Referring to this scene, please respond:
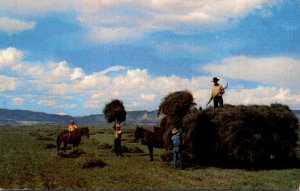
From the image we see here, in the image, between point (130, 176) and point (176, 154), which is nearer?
point (130, 176)

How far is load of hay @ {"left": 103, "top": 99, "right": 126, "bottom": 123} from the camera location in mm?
50250

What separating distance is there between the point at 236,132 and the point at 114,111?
29.1m

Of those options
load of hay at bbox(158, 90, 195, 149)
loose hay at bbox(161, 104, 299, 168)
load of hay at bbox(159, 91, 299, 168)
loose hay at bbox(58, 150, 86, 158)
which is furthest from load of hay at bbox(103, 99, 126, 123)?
loose hay at bbox(161, 104, 299, 168)

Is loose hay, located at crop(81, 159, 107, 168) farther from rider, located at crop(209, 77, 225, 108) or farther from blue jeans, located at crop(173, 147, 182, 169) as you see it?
rider, located at crop(209, 77, 225, 108)

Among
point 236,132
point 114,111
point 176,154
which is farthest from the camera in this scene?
point 114,111

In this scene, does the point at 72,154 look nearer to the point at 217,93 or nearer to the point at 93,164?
the point at 93,164

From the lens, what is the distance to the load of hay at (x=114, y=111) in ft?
165

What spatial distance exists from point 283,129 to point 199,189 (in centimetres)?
879

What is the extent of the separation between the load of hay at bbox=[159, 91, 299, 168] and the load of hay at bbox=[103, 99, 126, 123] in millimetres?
25634

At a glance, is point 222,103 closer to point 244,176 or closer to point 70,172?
point 244,176

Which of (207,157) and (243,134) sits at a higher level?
(243,134)

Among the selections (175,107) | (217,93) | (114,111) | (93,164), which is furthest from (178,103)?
(114,111)

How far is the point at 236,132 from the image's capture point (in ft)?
72.4

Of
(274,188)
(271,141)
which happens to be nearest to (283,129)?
(271,141)
